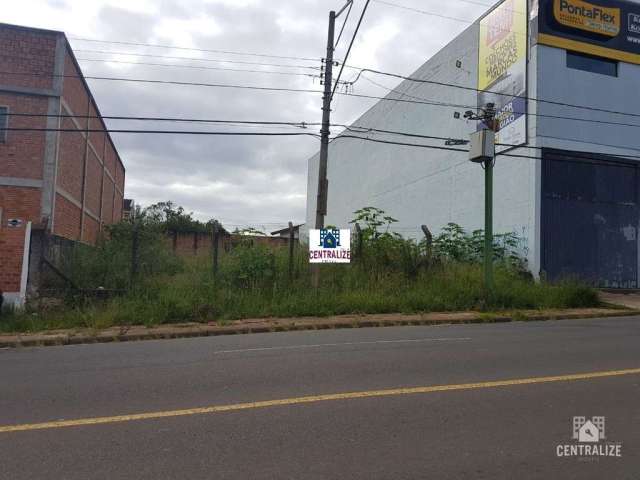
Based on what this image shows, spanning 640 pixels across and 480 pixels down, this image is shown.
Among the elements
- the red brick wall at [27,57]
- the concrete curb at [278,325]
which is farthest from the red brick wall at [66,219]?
the concrete curb at [278,325]

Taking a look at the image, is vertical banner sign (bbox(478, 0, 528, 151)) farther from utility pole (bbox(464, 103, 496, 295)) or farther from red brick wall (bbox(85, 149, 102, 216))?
red brick wall (bbox(85, 149, 102, 216))

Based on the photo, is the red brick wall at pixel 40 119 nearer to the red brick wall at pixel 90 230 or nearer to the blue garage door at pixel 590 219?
the red brick wall at pixel 90 230

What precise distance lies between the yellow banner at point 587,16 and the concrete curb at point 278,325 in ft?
38.1

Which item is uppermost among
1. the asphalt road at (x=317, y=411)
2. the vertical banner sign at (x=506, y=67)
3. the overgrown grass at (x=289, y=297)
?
the vertical banner sign at (x=506, y=67)

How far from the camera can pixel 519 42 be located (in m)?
20.6

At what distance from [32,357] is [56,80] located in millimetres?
10614

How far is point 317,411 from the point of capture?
5078 mm

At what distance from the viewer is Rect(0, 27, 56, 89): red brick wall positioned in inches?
615

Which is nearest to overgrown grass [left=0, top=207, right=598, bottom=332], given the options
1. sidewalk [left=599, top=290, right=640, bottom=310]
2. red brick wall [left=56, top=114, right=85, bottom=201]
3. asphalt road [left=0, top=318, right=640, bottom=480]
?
sidewalk [left=599, top=290, right=640, bottom=310]

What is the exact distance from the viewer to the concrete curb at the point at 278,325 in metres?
10.2

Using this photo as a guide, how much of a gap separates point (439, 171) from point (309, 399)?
22.6 m

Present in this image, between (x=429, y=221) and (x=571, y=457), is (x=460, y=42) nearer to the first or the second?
(x=429, y=221)

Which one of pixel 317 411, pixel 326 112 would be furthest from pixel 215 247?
pixel 317 411

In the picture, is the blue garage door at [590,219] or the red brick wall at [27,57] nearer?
the red brick wall at [27,57]
